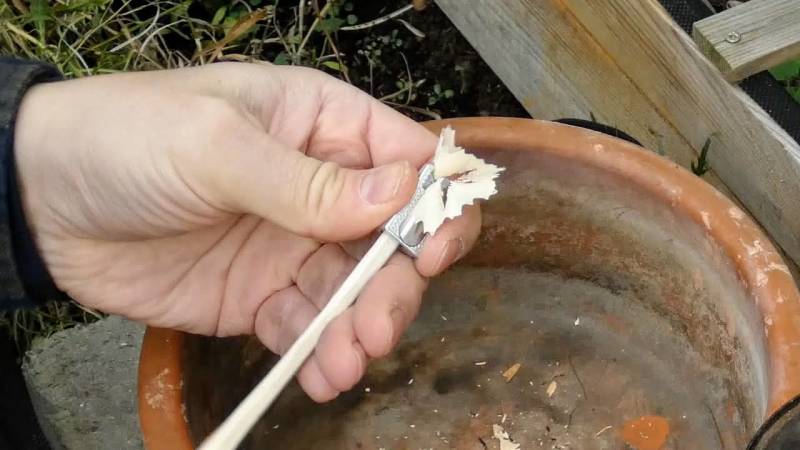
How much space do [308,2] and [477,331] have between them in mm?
747

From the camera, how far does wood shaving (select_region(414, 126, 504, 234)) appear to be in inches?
33.9

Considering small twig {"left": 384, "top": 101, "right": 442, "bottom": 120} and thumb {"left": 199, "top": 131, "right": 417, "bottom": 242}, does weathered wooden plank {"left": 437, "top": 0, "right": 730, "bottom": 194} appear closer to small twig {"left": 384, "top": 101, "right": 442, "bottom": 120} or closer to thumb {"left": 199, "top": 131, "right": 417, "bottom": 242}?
small twig {"left": 384, "top": 101, "right": 442, "bottom": 120}

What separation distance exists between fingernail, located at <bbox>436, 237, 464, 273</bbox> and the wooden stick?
0.15 feet

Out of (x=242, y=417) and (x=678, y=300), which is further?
(x=678, y=300)

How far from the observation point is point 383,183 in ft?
2.64

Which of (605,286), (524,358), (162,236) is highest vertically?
(162,236)

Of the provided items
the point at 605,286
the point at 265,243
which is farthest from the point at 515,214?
the point at 265,243

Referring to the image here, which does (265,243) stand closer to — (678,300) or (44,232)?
(44,232)

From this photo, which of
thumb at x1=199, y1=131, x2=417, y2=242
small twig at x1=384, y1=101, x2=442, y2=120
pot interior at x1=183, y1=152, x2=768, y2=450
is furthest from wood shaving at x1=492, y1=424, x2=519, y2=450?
small twig at x1=384, y1=101, x2=442, y2=120

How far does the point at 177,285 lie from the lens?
37.4 inches

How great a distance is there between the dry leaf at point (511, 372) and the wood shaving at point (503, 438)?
0.17ft

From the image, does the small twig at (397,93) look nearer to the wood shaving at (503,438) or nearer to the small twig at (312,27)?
the small twig at (312,27)

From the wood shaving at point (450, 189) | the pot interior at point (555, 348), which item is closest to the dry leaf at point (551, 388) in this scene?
the pot interior at point (555, 348)

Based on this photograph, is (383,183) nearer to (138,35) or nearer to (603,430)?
(603,430)
